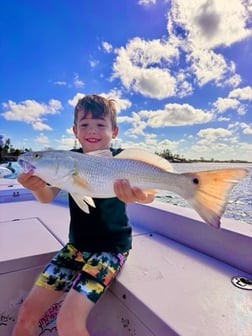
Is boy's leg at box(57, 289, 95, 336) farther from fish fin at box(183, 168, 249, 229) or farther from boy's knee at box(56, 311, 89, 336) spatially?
fish fin at box(183, 168, 249, 229)

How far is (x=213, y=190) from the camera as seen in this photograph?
38.9 inches

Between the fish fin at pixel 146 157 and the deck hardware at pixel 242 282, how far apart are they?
65 centimetres

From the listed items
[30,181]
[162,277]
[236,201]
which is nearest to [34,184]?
[30,181]

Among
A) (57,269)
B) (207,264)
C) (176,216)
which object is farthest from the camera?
(176,216)

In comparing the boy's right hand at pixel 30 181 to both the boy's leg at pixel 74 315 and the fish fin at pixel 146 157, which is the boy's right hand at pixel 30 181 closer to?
the fish fin at pixel 146 157

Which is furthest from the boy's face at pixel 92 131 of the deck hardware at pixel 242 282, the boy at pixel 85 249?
the deck hardware at pixel 242 282

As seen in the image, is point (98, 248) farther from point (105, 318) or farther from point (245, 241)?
point (245, 241)

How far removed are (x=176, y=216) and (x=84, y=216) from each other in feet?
2.26

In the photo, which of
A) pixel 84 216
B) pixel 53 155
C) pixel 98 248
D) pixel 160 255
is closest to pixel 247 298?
Result: pixel 160 255

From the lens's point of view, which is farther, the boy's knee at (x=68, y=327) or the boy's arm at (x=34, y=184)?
the boy's arm at (x=34, y=184)

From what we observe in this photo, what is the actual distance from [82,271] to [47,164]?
0.55 metres

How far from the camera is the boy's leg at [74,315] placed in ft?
3.50

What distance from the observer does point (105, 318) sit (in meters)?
1.38

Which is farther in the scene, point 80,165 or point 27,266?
point 27,266
